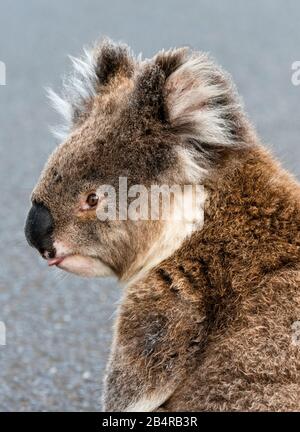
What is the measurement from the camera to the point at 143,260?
322 cm

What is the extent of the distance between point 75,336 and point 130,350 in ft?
6.78

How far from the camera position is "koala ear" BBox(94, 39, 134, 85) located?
3.56 metres

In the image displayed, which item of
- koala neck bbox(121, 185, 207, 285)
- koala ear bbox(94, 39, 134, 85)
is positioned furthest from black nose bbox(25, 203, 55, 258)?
koala ear bbox(94, 39, 134, 85)

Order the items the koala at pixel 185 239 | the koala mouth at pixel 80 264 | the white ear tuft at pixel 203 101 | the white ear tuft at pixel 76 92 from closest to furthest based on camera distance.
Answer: the koala at pixel 185 239
the white ear tuft at pixel 203 101
the koala mouth at pixel 80 264
the white ear tuft at pixel 76 92

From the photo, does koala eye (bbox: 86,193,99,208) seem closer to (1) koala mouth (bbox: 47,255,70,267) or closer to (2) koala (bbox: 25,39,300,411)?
(2) koala (bbox: 25,39,300,411)

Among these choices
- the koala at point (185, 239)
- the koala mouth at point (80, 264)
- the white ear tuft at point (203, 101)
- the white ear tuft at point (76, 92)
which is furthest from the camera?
the white ear tuft at point (76, 92)

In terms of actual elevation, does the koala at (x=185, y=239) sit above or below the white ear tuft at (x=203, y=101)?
below

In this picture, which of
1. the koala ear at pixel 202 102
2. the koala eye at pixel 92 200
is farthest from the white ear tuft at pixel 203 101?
the koala eye at pixel 92 200

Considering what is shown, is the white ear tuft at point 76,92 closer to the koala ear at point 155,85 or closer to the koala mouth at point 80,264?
the koala ear at point 155,85

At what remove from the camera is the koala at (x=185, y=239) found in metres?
2.88

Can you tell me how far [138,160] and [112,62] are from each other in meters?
0.58

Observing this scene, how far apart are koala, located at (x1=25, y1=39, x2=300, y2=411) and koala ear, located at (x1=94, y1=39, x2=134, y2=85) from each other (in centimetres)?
24

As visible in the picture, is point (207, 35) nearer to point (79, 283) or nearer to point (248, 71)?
point (248, 71)

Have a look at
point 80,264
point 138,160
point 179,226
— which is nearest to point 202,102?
point 138,160
